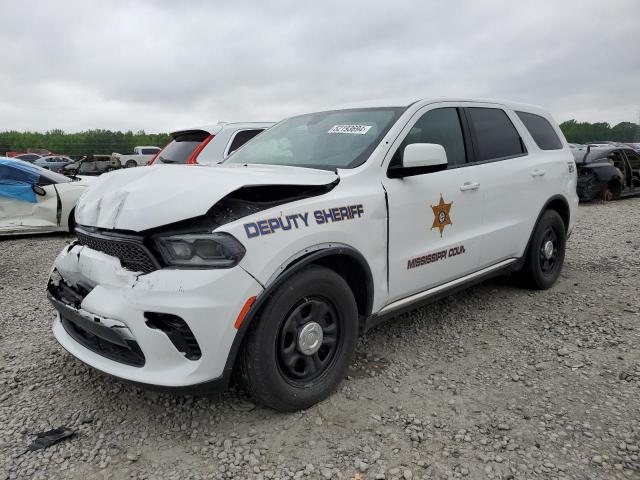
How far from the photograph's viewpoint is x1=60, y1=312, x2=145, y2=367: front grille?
2334 mm

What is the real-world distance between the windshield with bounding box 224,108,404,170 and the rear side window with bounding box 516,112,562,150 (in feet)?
6.15

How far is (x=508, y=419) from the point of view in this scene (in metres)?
2.63

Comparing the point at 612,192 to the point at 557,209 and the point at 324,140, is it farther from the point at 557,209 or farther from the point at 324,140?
the point at 324,140

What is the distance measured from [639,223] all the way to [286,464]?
8.76 metres

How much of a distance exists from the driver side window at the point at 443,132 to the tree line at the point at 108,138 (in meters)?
27.9

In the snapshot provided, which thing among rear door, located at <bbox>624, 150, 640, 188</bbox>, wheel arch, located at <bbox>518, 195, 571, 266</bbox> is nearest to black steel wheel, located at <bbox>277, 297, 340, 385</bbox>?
wheel arch, located at <bbox>518, 195, 571, 266</bbox>

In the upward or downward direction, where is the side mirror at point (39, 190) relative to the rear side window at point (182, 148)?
downward

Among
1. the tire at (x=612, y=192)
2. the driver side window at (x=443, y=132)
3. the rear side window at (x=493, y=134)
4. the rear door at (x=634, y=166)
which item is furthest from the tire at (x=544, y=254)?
the rear door at (x=634, y=166)

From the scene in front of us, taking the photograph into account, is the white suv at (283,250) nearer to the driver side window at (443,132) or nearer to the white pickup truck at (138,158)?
the driver side window at (443,132)

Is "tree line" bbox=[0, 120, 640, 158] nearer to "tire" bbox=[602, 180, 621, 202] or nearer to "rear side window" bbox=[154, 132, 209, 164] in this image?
"tire" bbox=[602, 180, 621, 202]

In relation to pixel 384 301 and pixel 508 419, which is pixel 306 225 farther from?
pixel 508 419

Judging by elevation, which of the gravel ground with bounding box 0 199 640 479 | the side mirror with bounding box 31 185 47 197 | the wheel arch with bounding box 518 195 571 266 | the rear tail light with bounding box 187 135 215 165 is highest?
the rear tail light with bounding box 187 135 215 165

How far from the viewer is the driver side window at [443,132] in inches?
133

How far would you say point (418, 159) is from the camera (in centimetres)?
294
